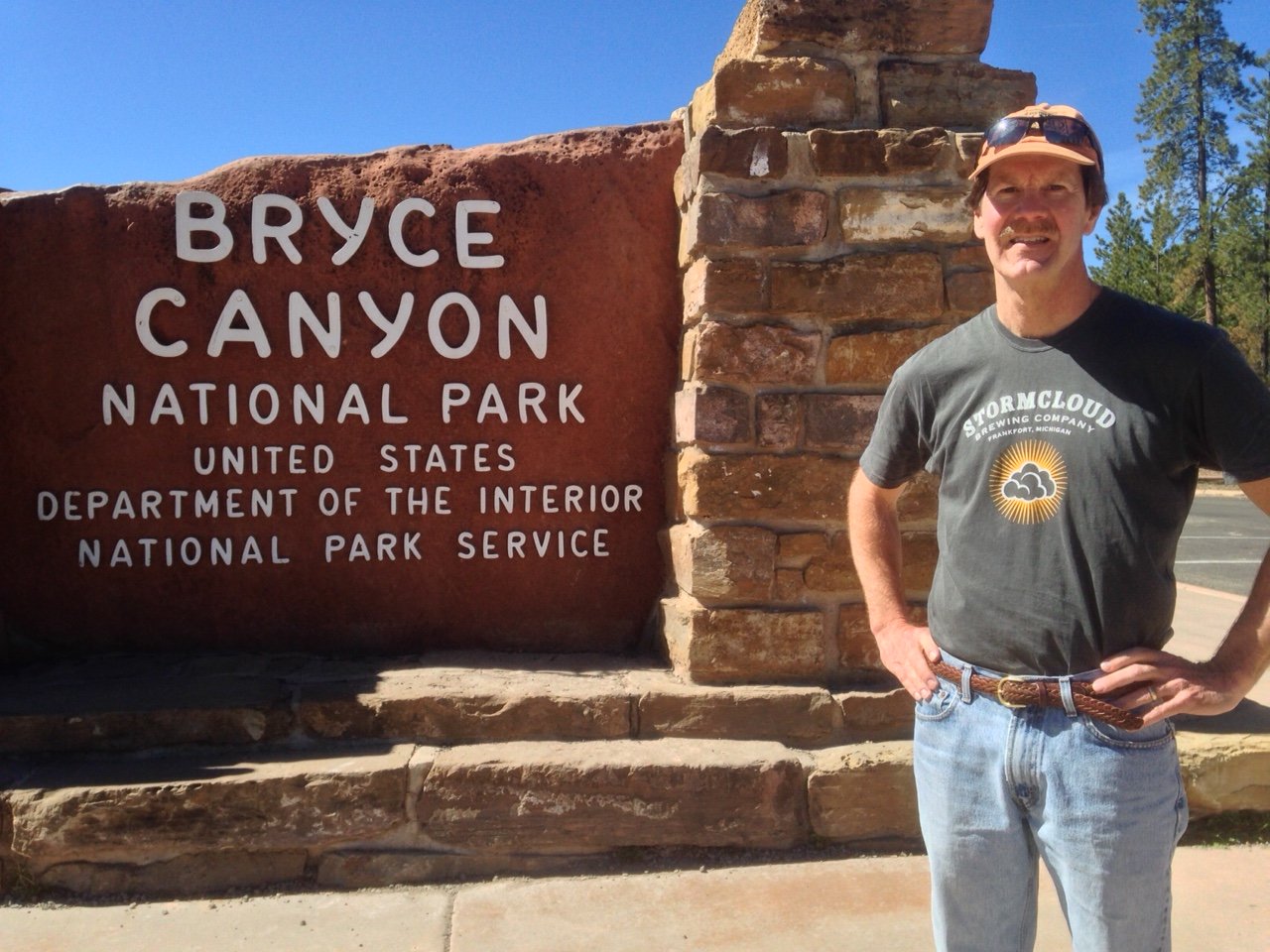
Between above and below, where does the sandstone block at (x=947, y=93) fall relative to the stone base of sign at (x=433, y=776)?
above

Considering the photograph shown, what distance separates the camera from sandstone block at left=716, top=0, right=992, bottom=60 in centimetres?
307

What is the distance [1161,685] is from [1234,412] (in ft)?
Answer: 1.37

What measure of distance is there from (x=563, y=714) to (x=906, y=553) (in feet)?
3.52

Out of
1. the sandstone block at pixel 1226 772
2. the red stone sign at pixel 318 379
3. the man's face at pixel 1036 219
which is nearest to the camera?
the man's face at pixel 1036 219

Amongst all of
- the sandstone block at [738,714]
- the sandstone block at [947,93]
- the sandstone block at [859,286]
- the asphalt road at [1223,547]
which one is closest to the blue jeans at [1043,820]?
the sandstone block at [738,714]

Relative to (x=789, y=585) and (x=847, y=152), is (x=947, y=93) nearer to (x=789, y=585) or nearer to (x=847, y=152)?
(x=847, y=152)

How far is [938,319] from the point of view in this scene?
9.99 feet

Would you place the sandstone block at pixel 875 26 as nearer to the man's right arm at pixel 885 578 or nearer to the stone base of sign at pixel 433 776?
the man's right arm at pixel 885 578

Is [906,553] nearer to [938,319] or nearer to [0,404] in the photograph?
[938,319]

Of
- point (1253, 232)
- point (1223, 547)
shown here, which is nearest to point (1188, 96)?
point (1253, 232)

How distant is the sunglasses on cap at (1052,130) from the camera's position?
1.72m

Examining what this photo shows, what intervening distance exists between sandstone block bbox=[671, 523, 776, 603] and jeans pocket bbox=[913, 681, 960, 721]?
1.26 meters

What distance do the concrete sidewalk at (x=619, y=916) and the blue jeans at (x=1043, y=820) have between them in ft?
2.89

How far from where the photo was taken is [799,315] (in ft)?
9.96
